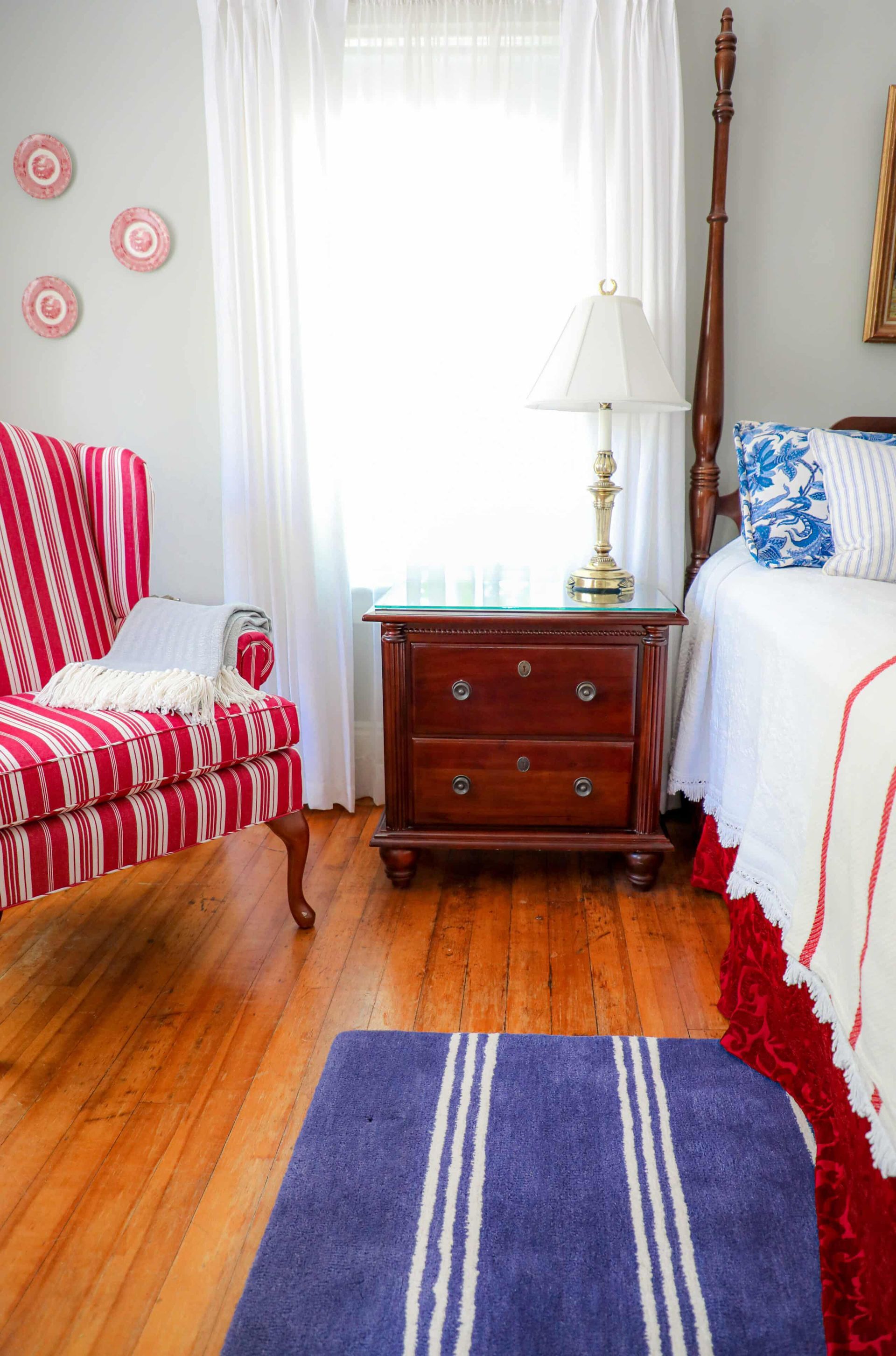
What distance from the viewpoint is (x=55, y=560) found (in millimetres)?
2125

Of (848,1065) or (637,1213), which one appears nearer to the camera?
(848,1065)

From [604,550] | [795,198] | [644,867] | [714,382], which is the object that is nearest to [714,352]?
[714,382]

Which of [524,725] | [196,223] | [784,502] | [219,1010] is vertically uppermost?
[196,223]

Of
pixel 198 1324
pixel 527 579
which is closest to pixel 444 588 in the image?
pixel 527 579

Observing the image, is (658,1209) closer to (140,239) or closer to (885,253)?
(885,253)

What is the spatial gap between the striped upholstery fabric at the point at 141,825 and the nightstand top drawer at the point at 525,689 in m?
0.36

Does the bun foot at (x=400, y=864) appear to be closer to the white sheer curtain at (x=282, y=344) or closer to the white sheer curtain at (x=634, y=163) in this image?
the white sheer curtain at (x=282, y=344)

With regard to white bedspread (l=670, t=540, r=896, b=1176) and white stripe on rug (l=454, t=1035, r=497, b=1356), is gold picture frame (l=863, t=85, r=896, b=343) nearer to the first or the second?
white bedspread (l=670, t=540, r=896, b=1176)

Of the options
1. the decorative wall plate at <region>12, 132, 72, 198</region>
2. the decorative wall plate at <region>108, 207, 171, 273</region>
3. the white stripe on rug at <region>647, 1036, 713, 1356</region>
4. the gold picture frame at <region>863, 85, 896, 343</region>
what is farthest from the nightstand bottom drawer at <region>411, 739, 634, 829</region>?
the decorative wall plate at <region>12, 132, 72, 198</region>

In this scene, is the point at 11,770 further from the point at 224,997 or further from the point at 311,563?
the point at 311,563

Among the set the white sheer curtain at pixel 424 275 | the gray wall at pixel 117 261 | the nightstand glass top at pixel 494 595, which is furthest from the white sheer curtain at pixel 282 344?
the nightstand glass top at pixel 494 595

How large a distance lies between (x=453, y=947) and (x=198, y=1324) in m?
0.92

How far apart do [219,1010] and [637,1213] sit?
82 cm

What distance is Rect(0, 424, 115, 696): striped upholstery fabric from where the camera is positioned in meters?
2.04
